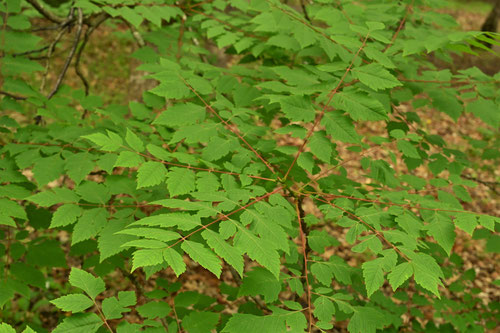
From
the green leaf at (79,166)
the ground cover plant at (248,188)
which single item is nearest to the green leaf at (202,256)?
the ground cover plant at (248,188)

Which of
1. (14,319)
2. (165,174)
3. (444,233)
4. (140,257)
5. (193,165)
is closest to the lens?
(140,257)

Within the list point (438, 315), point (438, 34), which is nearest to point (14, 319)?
point (438, 315)

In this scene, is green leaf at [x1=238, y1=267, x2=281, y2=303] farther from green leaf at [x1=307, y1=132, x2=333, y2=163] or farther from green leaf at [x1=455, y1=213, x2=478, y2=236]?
green leaf at [x1=455, y1=213, x2=478, y2=236]

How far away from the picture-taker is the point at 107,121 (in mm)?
2582

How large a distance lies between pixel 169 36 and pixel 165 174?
6.21 feet

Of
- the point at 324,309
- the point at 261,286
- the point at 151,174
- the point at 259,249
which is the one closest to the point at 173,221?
the point at 259,249

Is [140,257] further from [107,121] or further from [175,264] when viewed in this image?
[107,121]

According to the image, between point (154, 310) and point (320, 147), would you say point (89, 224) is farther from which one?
point (320, 147)

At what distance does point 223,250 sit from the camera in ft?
3.99

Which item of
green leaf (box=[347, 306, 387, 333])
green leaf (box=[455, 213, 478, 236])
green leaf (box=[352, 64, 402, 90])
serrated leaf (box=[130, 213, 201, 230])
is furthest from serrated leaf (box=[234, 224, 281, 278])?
green leaf (box=[352, 64, 402, 90])

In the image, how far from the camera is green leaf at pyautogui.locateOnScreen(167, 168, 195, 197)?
1581mm

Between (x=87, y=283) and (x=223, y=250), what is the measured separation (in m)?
0.61

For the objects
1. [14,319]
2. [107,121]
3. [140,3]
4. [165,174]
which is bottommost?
[14,319]

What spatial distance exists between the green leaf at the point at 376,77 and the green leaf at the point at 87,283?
4.68 ft
